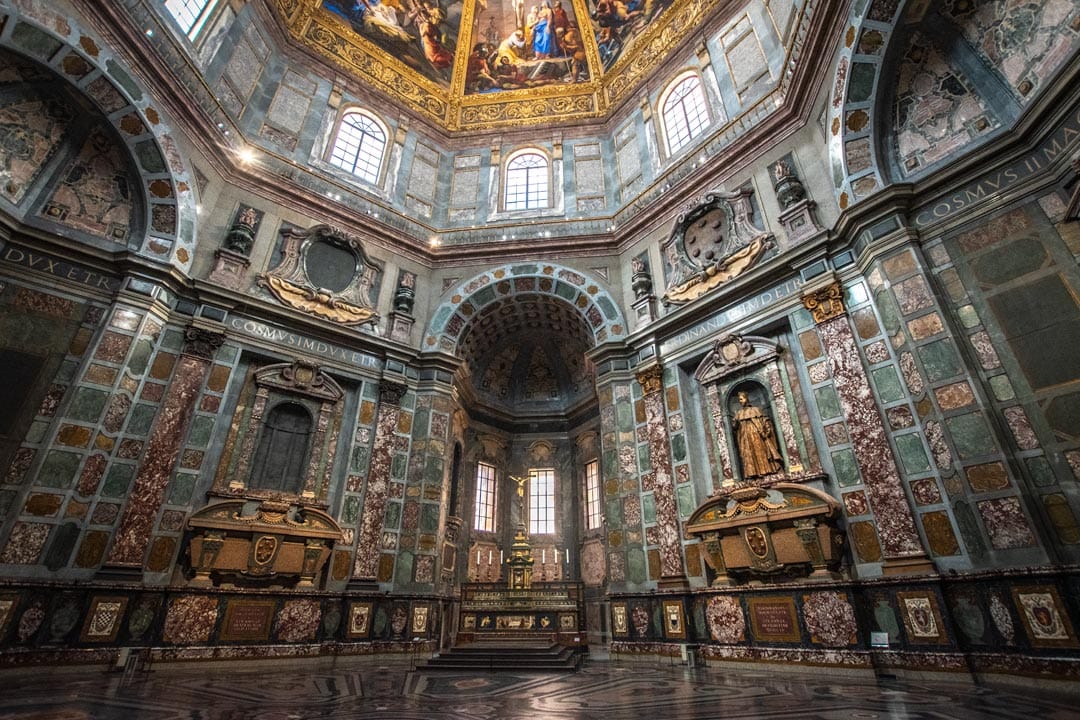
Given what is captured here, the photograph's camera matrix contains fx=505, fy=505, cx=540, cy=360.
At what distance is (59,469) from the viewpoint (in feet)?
28.1

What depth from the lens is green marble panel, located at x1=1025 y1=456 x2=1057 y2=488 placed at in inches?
260

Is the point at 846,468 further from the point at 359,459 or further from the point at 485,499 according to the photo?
the point at 485,499

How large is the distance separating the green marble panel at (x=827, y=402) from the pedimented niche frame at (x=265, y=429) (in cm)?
1038

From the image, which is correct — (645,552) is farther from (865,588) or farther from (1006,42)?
(1006,42)

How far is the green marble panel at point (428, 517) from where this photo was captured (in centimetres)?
1220

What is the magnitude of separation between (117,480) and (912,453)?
44.0ft

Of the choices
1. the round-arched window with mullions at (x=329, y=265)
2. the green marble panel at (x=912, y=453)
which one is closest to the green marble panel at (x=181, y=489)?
the round-arched window with mullions at (x=329, y=265)

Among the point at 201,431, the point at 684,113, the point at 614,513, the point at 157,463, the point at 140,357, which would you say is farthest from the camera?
the point at 684,113

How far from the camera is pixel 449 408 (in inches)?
543

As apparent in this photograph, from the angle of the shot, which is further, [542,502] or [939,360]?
[542,502]

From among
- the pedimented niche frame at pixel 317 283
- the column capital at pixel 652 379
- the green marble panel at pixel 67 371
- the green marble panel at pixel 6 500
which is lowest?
the green marble panel at pixel 6 500

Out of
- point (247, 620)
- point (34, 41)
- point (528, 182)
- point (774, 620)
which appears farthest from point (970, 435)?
point (34, 41)

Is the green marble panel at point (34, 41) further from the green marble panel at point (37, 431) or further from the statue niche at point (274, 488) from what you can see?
the statue niche at point (274, 488)

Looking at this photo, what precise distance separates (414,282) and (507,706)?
11.8 metres
